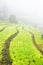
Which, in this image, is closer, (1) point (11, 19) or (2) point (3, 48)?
(2) point (3, 48)

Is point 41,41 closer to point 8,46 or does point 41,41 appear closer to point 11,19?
point 8,46

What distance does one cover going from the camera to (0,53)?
50969 mm

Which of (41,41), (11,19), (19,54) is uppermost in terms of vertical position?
(19,54)

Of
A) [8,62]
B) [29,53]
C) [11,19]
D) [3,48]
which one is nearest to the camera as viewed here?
[8,62]

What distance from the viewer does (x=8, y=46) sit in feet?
192

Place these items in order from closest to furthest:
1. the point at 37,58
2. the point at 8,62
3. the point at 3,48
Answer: the point at 8,62 → the point at 37,58 → the point at 3,48

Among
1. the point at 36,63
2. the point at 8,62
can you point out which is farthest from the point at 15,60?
the point at 36,63

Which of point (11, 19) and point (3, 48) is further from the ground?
point (3, 48)

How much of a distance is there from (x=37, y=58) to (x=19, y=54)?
609 cm

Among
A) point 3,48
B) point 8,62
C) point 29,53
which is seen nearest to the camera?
point 8,62

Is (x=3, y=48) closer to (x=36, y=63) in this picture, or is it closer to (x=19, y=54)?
(x=19, y=54)

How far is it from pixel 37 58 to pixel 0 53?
12133mm

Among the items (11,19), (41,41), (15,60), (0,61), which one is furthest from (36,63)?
(11,19)

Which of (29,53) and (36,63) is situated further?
(29,53)
